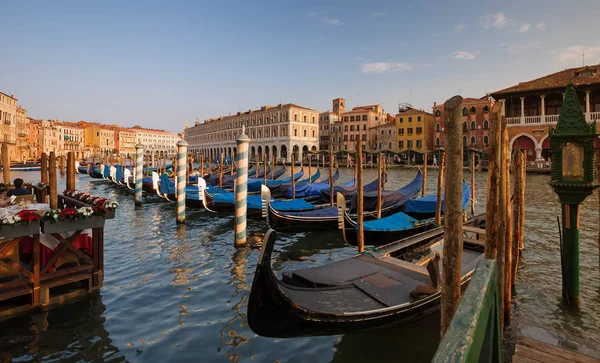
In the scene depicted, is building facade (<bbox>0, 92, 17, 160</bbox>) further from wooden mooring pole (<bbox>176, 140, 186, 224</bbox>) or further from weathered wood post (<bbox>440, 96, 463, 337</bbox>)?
weathered wood post (<bbox>440, 96, 463, 337</bbox>)

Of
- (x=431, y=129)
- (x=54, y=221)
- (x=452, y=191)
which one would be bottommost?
(x=54, y=221)

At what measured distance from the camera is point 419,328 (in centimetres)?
386

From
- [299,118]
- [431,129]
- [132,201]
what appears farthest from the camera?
[299,118]

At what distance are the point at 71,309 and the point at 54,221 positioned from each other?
107 cm

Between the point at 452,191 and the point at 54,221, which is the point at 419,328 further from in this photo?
the point at 54,221

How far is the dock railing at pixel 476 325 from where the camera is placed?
0.66 metres

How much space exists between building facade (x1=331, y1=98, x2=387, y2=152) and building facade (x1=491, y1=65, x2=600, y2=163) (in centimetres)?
1949

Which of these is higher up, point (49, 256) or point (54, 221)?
point (54, 221)

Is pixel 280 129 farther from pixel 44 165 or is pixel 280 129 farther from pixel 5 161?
pixel 44 165

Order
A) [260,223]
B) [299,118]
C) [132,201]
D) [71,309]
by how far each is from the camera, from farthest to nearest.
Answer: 1. [299,118]
2. [132,201]
3. [260,223]
4. [71,309]

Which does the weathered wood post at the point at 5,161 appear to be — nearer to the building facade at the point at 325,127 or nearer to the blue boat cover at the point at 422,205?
the blue boat cover at the point at 422,205

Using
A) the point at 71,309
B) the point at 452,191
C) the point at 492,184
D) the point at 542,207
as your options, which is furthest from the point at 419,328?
the point at 542,207

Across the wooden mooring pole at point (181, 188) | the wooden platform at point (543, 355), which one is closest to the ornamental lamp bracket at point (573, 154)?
the wooden platform at point (543, 355)

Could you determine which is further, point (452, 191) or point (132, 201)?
point (132, 201)
